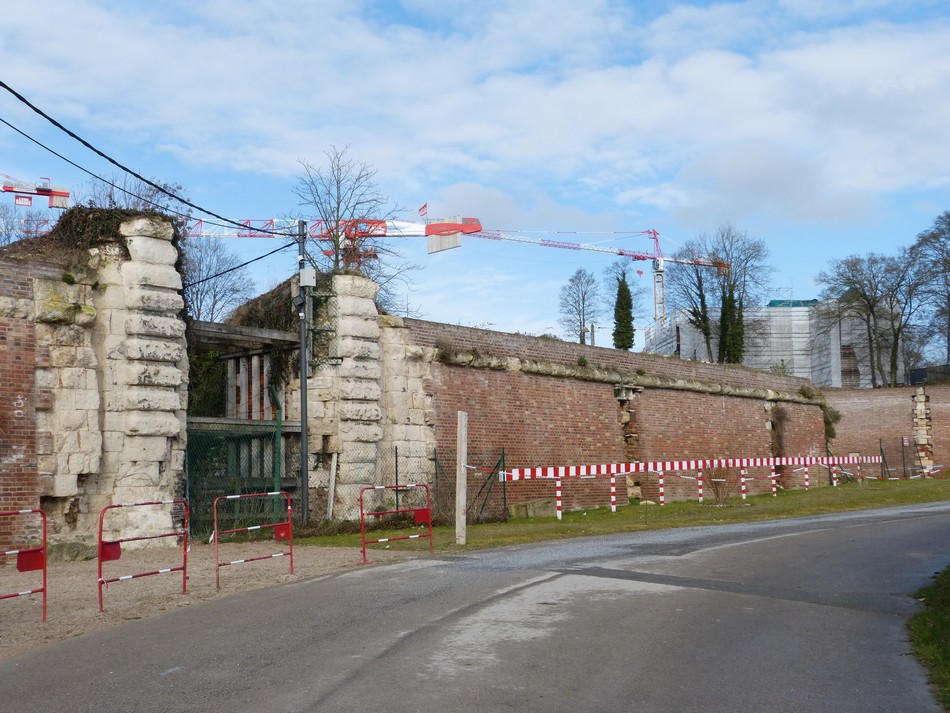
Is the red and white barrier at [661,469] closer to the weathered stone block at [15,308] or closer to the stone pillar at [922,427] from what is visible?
the stone pillar at [922,427]

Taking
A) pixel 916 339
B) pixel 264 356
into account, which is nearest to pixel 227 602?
pixel 264 356

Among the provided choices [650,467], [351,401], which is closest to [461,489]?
[351,401]

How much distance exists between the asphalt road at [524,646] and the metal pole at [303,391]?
631 cm

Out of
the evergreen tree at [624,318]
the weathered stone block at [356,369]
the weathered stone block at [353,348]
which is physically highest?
the evergreen tree at [624,318]

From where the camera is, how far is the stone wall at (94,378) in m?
14.6

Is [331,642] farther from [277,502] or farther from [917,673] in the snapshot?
[277,502]

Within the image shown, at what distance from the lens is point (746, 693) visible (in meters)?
6.28

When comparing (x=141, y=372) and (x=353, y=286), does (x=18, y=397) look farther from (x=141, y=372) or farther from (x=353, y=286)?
(x=353, y=286)

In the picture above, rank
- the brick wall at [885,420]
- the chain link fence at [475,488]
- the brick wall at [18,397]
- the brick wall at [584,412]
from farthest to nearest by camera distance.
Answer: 1. the brick wall at [885,420]
2. the brick wall at [584,412]
3. the chain link fence at [475,488]
4. the brick wall at [18,397]

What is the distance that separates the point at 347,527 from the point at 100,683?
38.4 ft

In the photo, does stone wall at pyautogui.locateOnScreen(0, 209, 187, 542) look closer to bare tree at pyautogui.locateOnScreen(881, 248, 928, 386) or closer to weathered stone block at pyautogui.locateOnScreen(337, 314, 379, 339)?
weathered stone block at pyautogui.locateOnScreen(337, 314, 379, 339)

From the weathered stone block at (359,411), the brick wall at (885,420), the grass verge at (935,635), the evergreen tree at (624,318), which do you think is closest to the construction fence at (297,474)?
the weathered stone block at (359,411)

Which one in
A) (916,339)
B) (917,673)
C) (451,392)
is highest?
(916,339)

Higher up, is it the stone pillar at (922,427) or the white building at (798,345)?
the white building at (798,345)
